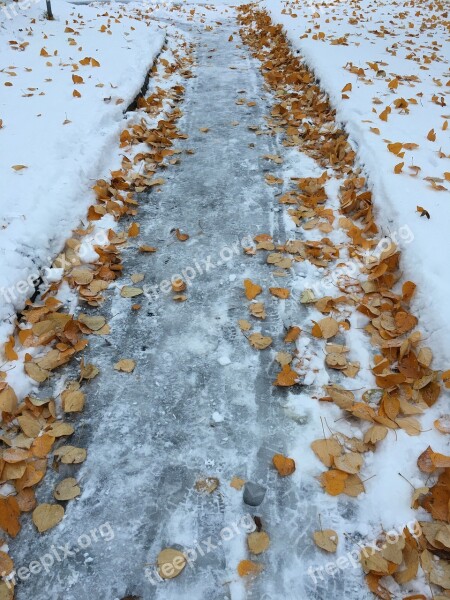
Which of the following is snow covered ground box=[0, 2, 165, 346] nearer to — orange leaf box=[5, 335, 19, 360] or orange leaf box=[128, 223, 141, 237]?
orange leaf box=[5, 335, 19, 360]

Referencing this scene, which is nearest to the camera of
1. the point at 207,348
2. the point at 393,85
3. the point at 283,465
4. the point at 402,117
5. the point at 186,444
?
the point at 283,465

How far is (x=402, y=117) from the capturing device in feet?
14.5

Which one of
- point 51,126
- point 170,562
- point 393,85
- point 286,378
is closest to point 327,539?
point 170,562

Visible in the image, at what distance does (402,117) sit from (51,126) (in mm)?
3639

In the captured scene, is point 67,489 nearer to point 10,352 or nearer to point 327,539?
point 10,352

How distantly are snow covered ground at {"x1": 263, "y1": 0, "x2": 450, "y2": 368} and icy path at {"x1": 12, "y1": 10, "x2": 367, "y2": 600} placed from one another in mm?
833

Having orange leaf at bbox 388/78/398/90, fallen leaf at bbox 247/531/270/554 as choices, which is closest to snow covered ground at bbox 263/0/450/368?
orange leaf at bbox 388/78/398/90

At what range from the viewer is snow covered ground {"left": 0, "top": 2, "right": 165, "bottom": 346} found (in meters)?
2.72

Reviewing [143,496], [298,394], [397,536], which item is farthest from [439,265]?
[143,496]

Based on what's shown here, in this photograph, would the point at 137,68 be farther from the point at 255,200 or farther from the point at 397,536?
the point at 397,536

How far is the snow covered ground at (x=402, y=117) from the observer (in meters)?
2.55

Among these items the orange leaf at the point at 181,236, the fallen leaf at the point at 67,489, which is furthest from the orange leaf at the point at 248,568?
the orange leaf at the point at 181,236

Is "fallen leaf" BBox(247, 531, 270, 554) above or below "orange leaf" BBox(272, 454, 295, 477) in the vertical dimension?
below

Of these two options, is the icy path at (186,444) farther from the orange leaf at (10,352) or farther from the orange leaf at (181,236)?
the orange leaf at (10,352)
